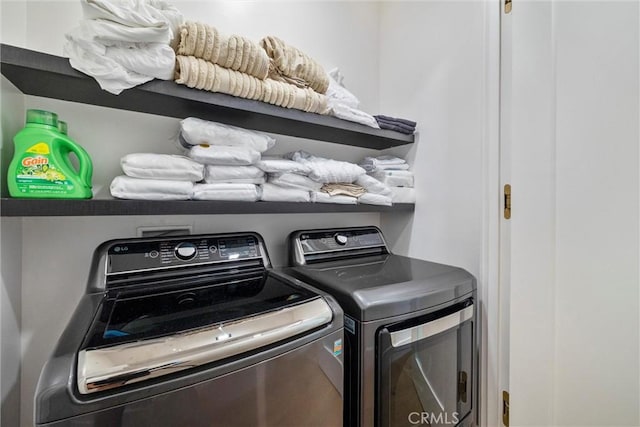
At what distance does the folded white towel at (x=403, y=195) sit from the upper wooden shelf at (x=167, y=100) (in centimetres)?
27

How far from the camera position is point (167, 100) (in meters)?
0.94

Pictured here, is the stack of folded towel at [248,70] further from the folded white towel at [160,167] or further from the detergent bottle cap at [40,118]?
the detergent bottle cap at [40,118]

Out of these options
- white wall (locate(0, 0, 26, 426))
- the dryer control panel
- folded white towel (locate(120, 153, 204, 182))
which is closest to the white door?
the dryer control panel

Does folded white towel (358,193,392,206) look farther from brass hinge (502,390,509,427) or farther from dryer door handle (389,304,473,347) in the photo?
brass hinge (502,390,509,427)

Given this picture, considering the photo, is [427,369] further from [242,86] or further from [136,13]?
[136,13]

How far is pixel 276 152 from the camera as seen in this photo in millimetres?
1405

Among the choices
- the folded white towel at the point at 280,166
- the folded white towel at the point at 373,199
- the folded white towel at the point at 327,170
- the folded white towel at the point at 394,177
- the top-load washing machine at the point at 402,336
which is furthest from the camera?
the folded white towel at the point at 394,177

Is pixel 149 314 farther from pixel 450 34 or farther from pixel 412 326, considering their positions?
pixel 450 34

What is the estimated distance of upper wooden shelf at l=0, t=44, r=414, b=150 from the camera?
732mm

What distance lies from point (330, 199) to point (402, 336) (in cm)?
62

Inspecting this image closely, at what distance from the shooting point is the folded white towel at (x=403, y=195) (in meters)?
1.42

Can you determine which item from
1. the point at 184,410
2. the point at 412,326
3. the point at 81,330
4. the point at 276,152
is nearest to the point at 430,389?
the point at 412,326

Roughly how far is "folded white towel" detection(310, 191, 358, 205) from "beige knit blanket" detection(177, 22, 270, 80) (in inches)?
20.2

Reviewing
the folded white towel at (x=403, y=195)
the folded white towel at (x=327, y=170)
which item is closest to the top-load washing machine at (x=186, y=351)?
the folded white towel at (x=327, y=170)
